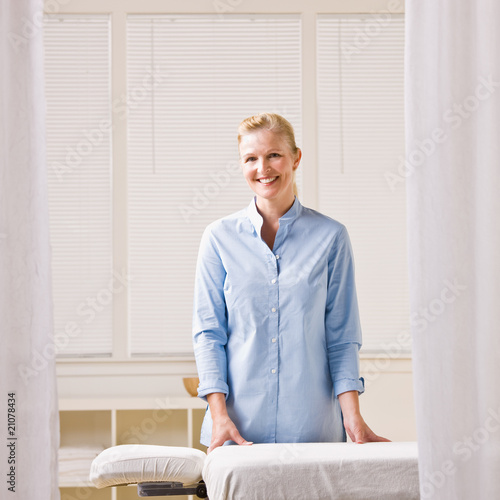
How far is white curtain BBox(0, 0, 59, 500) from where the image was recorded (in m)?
1.09

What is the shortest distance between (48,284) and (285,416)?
67 centimetres

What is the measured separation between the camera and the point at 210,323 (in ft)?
5.10

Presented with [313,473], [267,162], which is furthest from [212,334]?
[313,473]

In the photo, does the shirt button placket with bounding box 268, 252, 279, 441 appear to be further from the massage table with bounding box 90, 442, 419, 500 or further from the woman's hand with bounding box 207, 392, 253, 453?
the massage table with bounding box 90, 442, 419, 500

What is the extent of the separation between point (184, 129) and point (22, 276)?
94.3 inches

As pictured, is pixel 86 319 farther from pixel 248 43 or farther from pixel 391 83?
pixel 391 83

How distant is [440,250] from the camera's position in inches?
39.8

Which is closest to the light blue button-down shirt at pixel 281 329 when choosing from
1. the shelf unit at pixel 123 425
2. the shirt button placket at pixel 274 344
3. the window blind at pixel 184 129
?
the shirt button placket at pixel 274 344

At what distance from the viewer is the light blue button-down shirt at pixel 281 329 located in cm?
153

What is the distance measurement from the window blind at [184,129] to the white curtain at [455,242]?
238cm

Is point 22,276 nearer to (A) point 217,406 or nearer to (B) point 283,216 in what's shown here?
(A) point 217,406

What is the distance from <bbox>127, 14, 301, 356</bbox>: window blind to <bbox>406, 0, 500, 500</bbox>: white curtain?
2384mm

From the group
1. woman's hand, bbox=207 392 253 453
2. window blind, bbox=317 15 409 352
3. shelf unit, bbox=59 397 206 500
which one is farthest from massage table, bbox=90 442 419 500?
window blind, bbox=317 15 409 352

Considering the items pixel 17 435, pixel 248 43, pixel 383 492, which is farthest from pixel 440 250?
pixel 248 43
